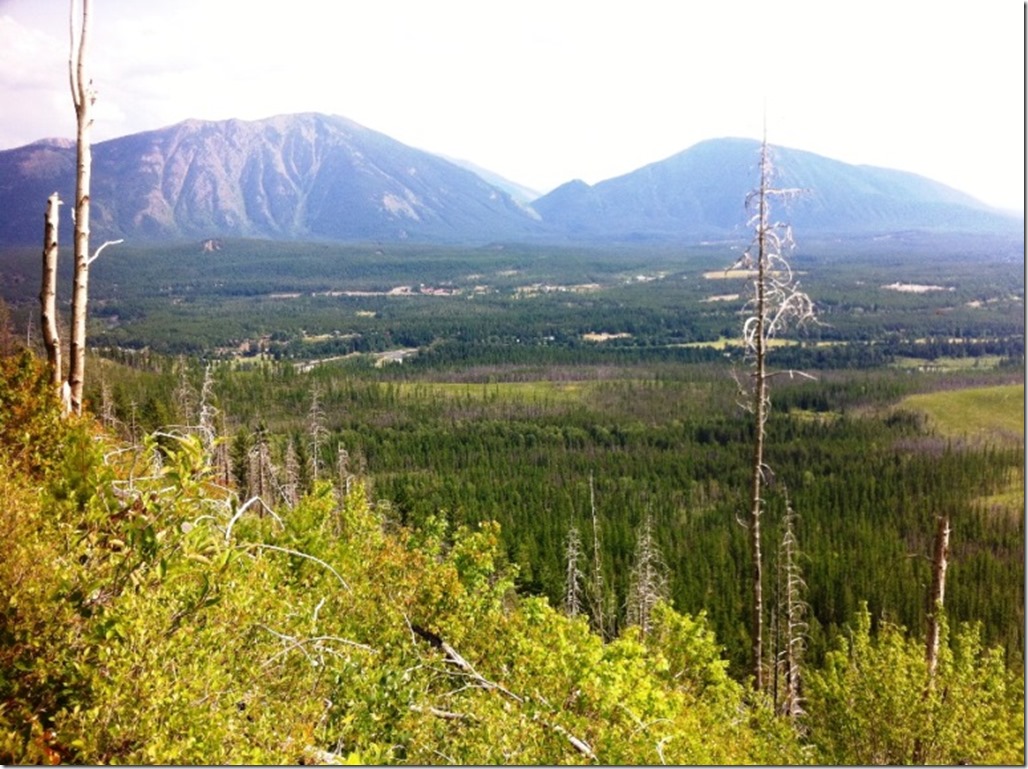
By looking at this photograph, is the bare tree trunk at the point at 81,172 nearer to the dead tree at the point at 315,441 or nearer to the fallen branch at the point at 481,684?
the fallen branch at the point at 481,684

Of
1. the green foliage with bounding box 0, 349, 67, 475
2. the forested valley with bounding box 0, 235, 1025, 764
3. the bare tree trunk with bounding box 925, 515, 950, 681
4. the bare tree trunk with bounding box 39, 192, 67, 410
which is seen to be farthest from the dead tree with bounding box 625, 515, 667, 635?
the green foliage with bounding box 0, 349, 67, 475

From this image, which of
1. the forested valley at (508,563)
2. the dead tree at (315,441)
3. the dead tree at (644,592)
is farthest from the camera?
the dead tree at (315,441)

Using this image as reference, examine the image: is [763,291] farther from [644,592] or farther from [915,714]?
[644,592]

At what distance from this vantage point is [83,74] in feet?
38.6

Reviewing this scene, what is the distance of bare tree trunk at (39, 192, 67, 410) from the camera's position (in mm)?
11609

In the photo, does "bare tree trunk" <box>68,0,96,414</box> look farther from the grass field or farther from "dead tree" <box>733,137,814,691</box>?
the grass field

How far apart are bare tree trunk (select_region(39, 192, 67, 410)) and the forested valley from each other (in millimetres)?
337

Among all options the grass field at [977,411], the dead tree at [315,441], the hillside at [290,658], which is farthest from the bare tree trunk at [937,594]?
the grass field at [977,411]

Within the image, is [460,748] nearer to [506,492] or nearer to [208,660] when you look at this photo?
[208,660]

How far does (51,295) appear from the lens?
1253 cm

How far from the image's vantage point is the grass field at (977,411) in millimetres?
96375

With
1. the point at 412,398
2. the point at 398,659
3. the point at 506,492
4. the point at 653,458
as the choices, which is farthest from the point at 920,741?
the point at 412,398

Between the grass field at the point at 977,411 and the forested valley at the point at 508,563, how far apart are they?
0.56 m

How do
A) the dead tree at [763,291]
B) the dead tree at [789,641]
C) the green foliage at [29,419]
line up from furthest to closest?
1. the dead tree at [789,641]
2. the dead tree at [763,291]
3. the green foliage at [29,419]
